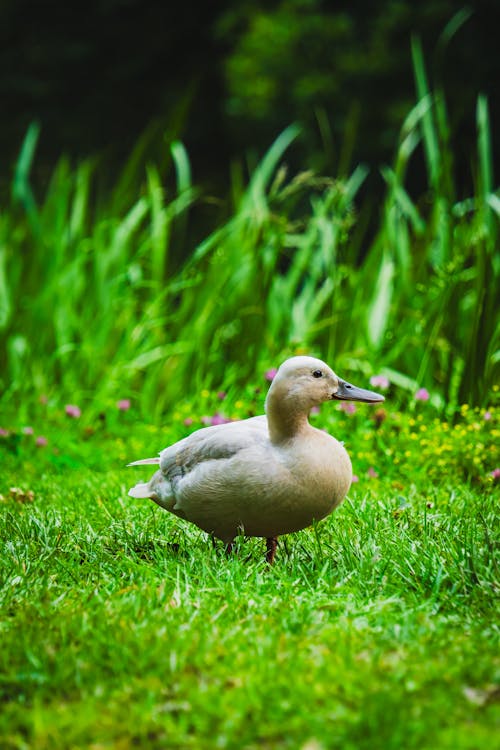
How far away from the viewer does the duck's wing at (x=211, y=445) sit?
291 cm

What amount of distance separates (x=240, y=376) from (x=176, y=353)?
0.47 metres

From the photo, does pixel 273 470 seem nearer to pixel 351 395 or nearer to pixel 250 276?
pixel 351 395

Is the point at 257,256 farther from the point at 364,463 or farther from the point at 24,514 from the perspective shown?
the point at 24,514

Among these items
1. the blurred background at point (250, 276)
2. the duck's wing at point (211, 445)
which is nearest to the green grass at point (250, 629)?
the duck's wing at point (211, 445)

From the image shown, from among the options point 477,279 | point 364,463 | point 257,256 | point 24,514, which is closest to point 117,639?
point 24,514

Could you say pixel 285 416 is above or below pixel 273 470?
above

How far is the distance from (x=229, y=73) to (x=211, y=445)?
12424 mm

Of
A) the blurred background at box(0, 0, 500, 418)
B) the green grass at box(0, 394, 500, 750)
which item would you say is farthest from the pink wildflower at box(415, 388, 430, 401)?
the green grass at box(0, 394, 500, 750)

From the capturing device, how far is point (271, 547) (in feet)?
9.87

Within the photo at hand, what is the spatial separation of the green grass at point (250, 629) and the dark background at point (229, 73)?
813 cm

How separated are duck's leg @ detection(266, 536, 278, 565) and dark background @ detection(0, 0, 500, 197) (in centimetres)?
832

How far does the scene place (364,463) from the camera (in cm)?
421

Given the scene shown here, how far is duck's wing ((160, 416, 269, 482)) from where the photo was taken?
291 cm

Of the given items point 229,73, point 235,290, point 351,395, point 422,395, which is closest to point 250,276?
point 235,290
